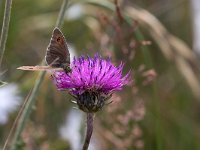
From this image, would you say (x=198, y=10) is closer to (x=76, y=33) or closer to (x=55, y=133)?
(x=76, y=33)

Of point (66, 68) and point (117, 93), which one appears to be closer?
point (66, 68)

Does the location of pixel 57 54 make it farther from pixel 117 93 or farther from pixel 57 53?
pixel 117 93

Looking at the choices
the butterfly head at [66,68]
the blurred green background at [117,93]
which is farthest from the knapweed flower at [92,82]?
the blurred green background at [117,93]

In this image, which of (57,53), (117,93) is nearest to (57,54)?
(57,53)

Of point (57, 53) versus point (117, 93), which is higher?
point (57, 53)

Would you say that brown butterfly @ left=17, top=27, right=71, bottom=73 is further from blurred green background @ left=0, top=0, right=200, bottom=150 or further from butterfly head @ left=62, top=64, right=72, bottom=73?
blurred green background @ left=0, top=0, right=200, bottom=150

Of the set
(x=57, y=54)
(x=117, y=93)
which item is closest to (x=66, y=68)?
(x=57, y=54)

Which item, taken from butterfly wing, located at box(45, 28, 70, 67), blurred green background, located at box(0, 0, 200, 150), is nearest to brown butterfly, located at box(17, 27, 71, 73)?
butterfly wing, located at box(45, 28, 70, 67)
